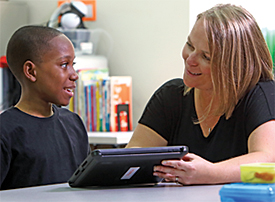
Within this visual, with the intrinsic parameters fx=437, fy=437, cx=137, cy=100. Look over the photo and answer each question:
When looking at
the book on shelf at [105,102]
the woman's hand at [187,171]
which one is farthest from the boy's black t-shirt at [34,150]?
the book on shelf at [105,102]

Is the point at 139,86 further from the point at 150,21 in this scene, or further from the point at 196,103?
the point at 196,103

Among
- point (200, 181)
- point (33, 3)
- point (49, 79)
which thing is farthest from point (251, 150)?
point (33, 3)

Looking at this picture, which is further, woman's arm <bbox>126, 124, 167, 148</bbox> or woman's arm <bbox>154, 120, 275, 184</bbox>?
woman's arm <bbox>126, 124, 167, 148</bbox>

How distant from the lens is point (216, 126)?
1311mm

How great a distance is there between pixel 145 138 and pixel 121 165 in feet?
1.40

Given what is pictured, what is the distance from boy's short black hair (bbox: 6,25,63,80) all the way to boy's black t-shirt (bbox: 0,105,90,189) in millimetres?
170

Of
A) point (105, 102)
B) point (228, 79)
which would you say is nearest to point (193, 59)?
point (228, 79)

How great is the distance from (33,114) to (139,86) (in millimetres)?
1311

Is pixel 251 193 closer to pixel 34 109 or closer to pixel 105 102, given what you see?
pixel 34 109

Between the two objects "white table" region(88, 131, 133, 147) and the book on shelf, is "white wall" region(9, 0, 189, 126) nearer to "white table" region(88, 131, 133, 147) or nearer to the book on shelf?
the book on shelf

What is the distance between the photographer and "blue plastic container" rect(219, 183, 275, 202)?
698 millimetres

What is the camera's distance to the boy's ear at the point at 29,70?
132cm

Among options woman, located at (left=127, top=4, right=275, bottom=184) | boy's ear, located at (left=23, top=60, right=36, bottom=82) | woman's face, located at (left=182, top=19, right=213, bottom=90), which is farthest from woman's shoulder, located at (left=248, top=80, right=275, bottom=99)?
boy's ear, located at (left=23, top=60, right=36, bottom=82)

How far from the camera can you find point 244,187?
711 mm
